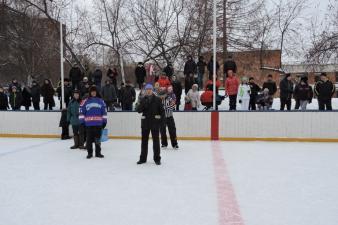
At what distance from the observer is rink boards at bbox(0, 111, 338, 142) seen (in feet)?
34.7

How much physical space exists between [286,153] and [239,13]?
12160 mm

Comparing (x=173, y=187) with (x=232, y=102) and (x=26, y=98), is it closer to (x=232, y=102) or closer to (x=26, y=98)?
(x=232, y=102)

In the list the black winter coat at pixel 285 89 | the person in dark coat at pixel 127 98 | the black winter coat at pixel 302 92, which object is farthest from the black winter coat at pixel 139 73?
the black winter coat at pixel 302 92

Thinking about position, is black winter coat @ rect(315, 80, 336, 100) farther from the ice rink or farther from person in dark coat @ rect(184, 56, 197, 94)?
person in dark coat @ rect(184, 56, 197, 94)

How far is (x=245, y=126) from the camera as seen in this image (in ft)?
35.3

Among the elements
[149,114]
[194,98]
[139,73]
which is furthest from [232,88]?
[149,114]

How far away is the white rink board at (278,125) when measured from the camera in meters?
10.6

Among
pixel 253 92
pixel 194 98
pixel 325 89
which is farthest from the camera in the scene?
pixel 194 98

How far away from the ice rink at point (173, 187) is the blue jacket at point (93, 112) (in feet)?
2.63

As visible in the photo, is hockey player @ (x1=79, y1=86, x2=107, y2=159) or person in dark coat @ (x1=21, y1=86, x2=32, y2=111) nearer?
hockey player @ (x1=79, y1=86, x2=107, y2=159)

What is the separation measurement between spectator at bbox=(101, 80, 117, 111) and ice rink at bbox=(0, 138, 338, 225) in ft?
13.4

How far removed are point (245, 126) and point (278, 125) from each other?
0.93m

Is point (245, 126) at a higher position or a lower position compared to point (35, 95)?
lower

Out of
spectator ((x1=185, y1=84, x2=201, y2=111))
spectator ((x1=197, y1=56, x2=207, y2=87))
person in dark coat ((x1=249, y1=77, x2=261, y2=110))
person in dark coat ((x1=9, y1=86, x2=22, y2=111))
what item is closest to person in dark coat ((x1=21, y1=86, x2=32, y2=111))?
person in dark coat ((x1=9, y1=86, x2=22, y2=111))
